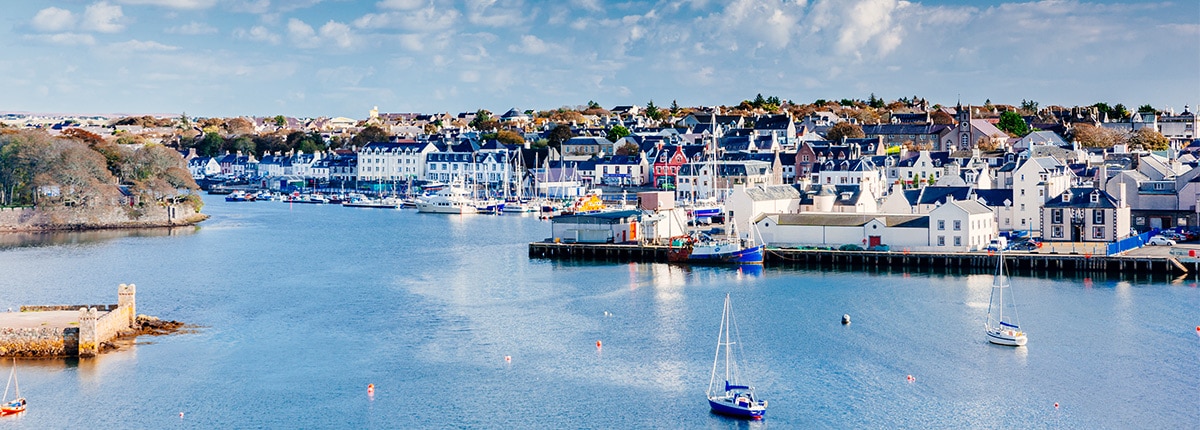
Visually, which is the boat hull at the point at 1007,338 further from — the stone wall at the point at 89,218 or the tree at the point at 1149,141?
the tree at the point at 1149,141

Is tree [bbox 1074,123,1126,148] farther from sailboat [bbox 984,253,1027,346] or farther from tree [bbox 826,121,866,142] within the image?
sailboat [bbox 984,253,1027,346]

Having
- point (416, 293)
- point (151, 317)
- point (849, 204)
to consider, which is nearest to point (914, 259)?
point (849, 204)

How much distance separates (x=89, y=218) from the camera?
62594 millimetres

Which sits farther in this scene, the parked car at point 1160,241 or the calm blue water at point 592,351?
the parked car at point 1160,241

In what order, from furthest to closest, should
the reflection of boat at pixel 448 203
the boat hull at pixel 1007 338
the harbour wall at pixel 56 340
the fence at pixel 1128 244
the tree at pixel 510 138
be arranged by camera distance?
the tree at pixel 510 138 < the reflection of boat at pixel 448 203 < the fence at pixel 1128 244 < the boat hull at pixel 1007 338 < the harbour wall at pixel 56 340

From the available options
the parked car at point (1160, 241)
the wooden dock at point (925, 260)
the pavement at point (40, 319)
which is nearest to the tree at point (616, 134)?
the wooden dock at point (925, 260)

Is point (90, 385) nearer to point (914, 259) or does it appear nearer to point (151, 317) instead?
point (151, 317)

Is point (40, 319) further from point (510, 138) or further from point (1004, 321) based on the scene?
point (510, 138)

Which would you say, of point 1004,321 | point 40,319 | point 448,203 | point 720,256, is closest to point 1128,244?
point 720,256

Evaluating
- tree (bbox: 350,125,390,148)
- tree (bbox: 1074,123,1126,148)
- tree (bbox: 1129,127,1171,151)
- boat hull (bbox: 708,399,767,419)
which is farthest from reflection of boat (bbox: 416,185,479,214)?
boat hull (bbox: 708,399,767,419)

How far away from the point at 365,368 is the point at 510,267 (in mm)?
17617

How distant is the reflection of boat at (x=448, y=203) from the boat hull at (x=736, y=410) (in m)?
55.5

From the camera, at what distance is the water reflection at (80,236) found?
5416 cm

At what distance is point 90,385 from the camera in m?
23.5
